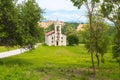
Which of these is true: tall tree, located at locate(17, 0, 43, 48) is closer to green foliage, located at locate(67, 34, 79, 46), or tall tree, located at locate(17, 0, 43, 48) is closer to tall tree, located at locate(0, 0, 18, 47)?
tall tree, located at locate(0, 0, 18, 47)

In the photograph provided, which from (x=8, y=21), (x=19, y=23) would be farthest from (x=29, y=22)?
(x=8, y=21)

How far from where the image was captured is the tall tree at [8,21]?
45531 mm

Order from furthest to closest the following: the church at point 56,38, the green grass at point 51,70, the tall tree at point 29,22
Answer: the church at point 56,38 → the tall tree at point 29,22 → the green grass at point 51,70

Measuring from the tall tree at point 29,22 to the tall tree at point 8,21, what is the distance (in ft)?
3.53

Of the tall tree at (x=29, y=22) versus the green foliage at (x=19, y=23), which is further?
the tall tree at (x=29, y=22)

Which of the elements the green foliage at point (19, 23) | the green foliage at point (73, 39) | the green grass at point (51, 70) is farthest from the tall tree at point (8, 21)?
the green foliage at point (73, 39)

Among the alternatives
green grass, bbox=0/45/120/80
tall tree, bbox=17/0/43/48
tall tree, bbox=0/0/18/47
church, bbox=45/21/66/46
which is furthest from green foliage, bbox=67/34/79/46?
tall tree, bbox=0/0/18/47

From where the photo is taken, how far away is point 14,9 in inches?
1842

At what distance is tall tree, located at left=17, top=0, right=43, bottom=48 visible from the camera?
47584 millimetres

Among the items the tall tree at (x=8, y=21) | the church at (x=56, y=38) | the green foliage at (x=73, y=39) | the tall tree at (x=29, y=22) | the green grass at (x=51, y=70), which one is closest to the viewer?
the green grass at (x=51, y=70)

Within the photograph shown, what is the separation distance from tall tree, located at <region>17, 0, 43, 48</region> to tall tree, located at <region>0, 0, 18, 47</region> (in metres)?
1.07

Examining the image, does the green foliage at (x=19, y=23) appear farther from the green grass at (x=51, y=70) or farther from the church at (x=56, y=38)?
the church at (x=56, y=38)

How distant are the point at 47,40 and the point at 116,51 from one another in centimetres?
11886

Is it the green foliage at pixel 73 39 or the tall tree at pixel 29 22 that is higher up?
the tall tree at pixel 29 22
